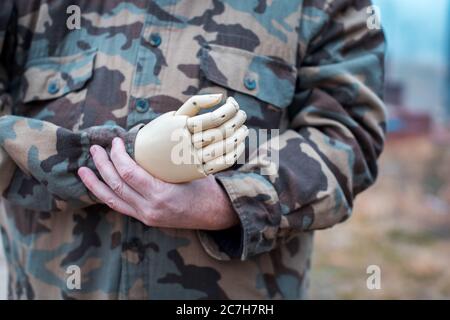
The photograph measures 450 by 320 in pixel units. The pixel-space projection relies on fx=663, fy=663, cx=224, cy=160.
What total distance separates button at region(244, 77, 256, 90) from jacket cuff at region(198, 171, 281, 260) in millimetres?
215

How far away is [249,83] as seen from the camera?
5.22ft

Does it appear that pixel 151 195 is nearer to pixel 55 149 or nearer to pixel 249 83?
pixel 55 149

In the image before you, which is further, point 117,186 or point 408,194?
point 408,194

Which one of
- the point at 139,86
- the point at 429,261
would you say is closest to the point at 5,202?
the point at 139,86

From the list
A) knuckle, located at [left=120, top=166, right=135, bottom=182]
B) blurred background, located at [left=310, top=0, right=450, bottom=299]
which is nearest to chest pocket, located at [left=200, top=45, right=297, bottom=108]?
knuckle, located at [left=120, top=166, right=135, bottom=182]

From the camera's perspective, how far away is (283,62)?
1615 mm

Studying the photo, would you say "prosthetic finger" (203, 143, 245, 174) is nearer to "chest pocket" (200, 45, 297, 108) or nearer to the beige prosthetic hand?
the beige prosthetic hand

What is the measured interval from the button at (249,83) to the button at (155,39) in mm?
225

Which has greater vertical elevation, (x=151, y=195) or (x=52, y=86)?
(x=52, y=86)

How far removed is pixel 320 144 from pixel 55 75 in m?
0.67

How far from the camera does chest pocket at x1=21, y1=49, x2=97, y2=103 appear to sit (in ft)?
5.21

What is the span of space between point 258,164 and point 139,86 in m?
0.33

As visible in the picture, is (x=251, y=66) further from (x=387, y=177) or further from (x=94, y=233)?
(x=387, y=177)

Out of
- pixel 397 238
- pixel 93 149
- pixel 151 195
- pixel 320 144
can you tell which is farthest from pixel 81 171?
pixel 397 238
